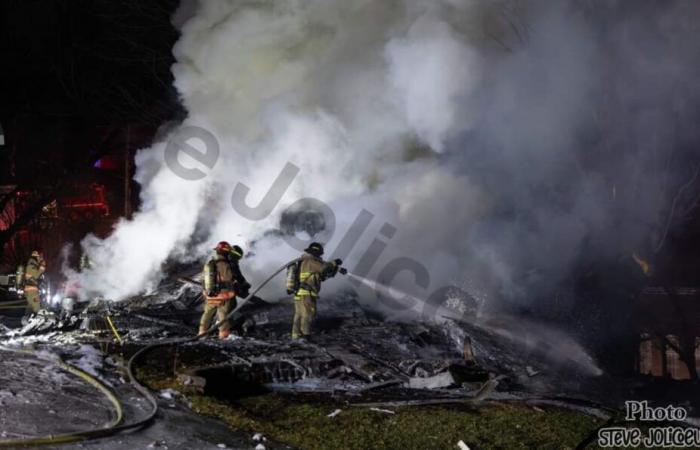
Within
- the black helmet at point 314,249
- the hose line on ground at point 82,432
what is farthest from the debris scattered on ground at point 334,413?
the black helmet at point 314,249

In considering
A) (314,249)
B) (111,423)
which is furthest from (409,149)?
(111,423)

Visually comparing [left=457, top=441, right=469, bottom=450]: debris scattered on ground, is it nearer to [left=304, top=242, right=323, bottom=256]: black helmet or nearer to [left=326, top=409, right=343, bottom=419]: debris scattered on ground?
[left=326, top=409, right=343, bottom=419]: debris scattered on ground

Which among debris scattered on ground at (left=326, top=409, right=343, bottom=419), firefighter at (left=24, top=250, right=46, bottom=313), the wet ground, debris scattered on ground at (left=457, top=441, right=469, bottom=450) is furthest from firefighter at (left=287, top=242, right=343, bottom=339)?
firefighter at (left=24, top=250, right=46, bottom=313)

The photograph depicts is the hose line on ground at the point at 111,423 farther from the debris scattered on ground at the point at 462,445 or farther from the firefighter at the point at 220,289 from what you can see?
the debris scattered on ground at the point at 462,445

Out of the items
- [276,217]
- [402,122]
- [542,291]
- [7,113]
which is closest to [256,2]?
[402,122]

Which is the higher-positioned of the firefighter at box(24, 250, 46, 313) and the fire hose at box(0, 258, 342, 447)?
the firefighter at box(24, 250, 46, 313)

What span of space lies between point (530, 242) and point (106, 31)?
12992 millimetres

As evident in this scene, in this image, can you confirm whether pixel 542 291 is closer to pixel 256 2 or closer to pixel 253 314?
pixel 253 314

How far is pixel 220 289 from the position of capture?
28.3 feet

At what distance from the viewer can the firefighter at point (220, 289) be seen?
857cm

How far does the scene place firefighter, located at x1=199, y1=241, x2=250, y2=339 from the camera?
28.1ft

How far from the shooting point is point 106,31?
15.9m

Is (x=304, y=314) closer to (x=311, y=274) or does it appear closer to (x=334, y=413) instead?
(x=311, y=274)

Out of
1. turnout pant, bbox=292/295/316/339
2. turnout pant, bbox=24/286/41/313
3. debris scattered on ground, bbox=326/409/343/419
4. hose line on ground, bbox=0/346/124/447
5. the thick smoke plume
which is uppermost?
the thick smoke plume
